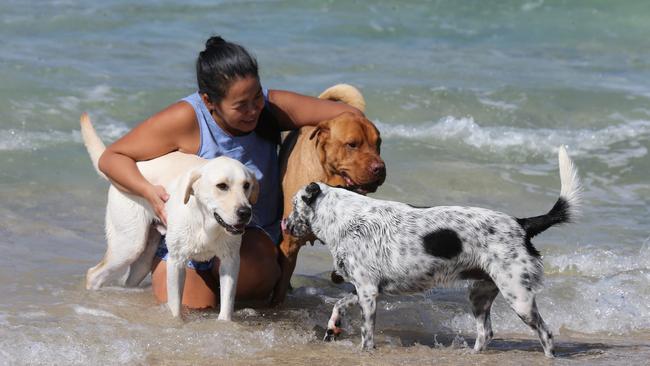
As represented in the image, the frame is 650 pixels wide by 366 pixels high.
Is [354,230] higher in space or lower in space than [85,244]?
higher

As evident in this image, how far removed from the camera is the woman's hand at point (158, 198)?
570 cm

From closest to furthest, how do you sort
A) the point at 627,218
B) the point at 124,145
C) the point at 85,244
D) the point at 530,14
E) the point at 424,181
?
the point at 124,145, the point at 85,244, the point at 627,218, the point at 424,181, the point at 530,14

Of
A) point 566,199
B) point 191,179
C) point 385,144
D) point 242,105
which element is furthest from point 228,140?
point 385,144

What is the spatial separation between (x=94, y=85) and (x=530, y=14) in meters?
9.56

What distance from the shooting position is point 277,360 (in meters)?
5.24

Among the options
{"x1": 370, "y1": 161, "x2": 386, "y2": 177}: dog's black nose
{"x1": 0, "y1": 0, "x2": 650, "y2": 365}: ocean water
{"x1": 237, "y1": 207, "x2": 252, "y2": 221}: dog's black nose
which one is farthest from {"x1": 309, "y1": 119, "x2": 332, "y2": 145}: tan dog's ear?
{"x1": 0, "y1": 0, "x2": 650, "y2": 365}: ocean water

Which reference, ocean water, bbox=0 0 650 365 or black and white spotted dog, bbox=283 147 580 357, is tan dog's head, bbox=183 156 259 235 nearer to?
black and white spotted dog, bbox=283 147 580 357

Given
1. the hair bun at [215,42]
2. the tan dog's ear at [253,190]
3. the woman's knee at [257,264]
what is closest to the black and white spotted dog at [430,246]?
the tan dog's ear at [253,190]

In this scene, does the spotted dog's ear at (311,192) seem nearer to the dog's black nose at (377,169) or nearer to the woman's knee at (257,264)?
the dog's black nose at (377,169)

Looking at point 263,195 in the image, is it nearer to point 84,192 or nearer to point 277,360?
point 277,360

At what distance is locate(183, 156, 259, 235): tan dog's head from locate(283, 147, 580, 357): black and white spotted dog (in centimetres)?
40

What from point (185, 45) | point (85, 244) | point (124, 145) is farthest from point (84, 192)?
point (185, 45)

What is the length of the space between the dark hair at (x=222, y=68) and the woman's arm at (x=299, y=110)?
1.82 ft

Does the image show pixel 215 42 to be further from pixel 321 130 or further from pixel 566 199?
pixel 566 199
